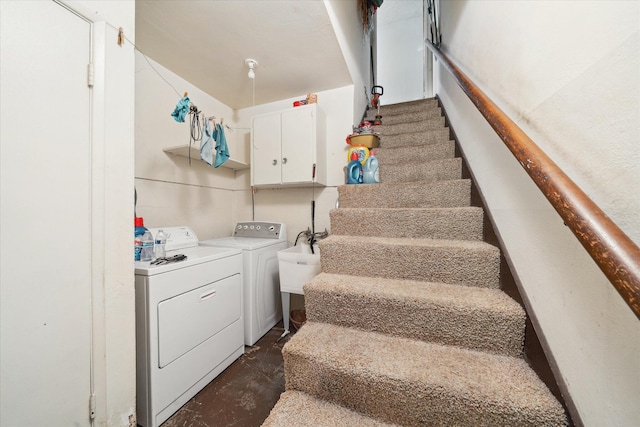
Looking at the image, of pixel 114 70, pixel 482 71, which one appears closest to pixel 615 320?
pixel 482 71

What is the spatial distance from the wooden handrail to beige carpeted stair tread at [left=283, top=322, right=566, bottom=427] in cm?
50

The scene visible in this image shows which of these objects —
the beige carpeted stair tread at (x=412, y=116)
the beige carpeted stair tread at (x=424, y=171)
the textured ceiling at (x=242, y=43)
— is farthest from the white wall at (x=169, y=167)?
the beige carpeted stair tread at (x=412, y=116)

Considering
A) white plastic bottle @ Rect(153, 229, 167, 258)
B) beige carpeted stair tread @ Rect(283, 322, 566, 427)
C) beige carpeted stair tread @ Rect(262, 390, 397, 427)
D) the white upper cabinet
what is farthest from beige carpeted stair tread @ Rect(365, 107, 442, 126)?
beige carpeted stair tread @ Rect(262, 390, 397, 427)

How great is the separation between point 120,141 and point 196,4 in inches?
41.6

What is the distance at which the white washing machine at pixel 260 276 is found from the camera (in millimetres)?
1850

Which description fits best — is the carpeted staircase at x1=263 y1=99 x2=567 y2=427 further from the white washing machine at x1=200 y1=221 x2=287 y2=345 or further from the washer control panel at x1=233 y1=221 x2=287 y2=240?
the washer control panel at x1=233 y1=221 x2=287 y2=240

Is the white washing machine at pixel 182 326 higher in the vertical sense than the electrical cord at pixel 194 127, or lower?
lower

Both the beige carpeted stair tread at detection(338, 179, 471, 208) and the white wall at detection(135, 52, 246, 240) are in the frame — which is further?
the white wall at detection(135, 52, 246, 240)

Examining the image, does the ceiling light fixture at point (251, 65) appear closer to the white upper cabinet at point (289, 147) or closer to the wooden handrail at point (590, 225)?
the white upper cabinet at point (289, 147)

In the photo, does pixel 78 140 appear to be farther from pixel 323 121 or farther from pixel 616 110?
pixel 323 121

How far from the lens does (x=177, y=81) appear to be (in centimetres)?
209

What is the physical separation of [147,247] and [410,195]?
1722mm

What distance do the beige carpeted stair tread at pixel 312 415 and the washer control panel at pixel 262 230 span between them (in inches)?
59.9

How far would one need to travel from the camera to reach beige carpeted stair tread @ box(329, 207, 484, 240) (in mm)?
1271
